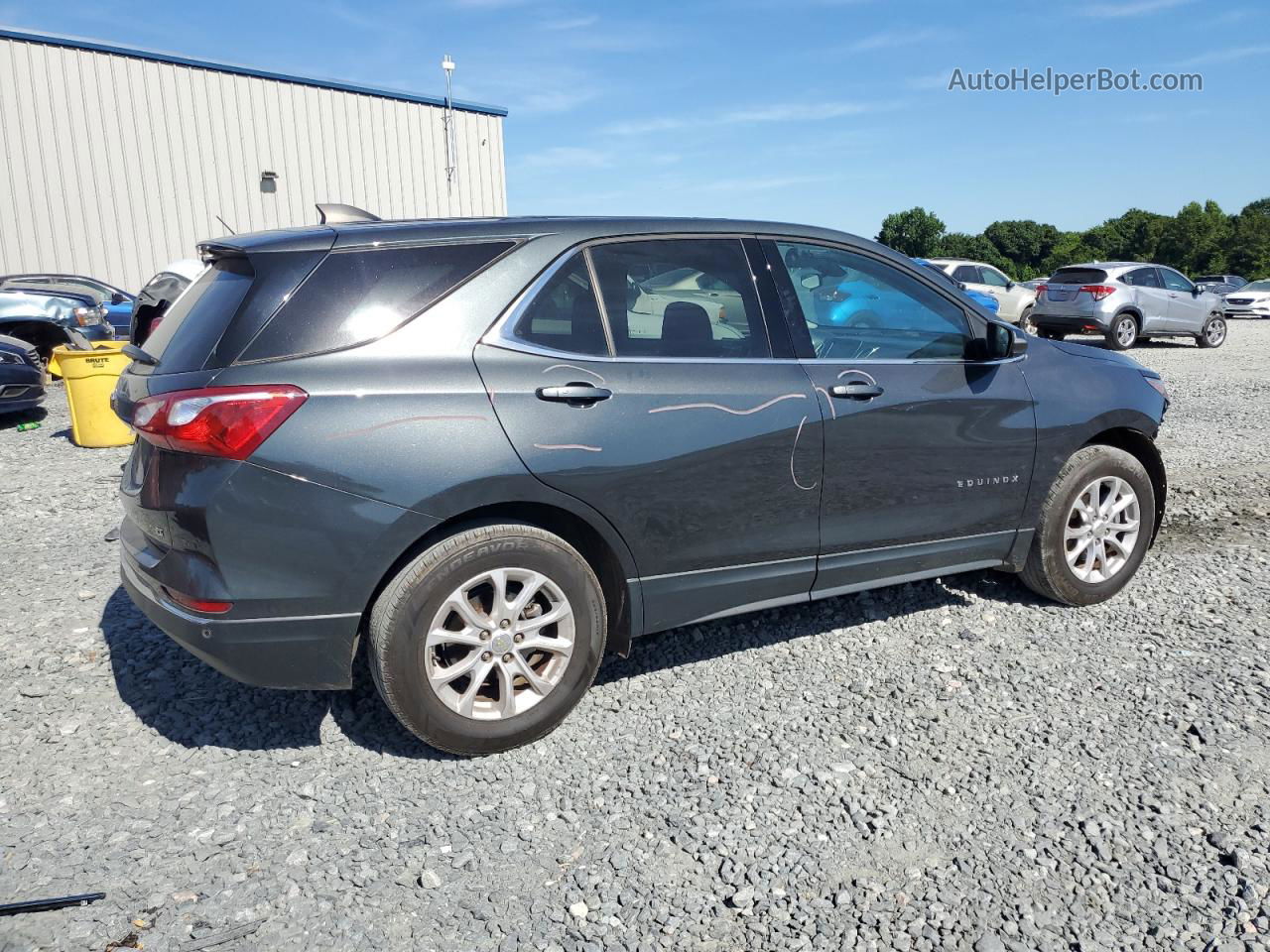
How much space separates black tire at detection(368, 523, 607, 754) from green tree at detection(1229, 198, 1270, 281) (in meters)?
67.7

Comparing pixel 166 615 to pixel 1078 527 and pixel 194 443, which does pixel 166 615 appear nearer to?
pixel 194 443

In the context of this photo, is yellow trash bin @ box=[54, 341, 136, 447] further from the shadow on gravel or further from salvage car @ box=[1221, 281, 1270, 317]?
salvage car @ box=[1221, 281, 1270, 317]

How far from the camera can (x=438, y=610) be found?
9.93 feet

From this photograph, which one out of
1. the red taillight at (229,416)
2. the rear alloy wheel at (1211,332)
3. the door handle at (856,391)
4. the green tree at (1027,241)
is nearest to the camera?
the red taillight at (229,416)

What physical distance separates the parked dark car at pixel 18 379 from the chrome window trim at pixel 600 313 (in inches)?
331

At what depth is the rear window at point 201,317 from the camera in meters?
2.97

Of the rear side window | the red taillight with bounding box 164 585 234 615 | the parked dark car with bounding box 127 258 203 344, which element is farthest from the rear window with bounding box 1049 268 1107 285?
the red taillight with bounding box 164 585 234 615

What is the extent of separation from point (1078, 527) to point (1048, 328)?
16.9 metres

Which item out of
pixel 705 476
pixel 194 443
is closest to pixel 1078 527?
pixel 705 476

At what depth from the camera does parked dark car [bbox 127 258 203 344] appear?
7.15m

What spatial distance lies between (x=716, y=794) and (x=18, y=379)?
9.25 metres

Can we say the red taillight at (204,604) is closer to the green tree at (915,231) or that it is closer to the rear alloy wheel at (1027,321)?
the rear alloy wheel at (1027,321)

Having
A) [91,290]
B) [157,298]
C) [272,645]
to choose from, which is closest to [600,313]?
[272,645]

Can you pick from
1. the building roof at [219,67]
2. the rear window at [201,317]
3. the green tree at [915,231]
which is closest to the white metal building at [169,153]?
the building roof at [219,67]
